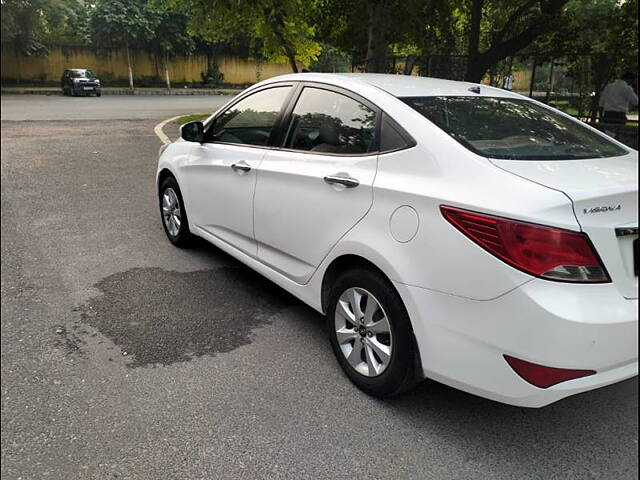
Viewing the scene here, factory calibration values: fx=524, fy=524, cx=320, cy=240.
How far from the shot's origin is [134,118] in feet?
50.6

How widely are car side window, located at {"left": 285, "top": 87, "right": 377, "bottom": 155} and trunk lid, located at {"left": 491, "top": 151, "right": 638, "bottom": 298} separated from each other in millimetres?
836

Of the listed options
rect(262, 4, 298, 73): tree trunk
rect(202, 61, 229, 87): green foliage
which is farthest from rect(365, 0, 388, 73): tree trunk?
rect(202, 61, 229, 87): green foliage

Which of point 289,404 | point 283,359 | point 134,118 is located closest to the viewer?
point 289,404

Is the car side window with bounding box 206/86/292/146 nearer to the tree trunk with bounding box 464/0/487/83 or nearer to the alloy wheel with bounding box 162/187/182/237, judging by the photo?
the alloy wheel with bounding box 162/187/182/237

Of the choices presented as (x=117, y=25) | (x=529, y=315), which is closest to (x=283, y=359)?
(x=529, y=315)

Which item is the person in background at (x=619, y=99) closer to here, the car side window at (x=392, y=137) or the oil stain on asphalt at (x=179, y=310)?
the oil stain on asphalt at (x=179, y=310)

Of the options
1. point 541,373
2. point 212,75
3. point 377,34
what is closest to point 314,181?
point 541,373

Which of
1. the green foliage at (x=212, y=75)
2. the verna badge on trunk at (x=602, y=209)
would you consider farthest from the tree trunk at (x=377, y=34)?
the green foliage at (x=212, y=75)

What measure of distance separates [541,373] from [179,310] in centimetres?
246

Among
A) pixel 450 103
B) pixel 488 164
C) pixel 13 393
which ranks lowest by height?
pixel 13 393

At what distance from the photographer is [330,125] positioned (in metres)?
3.10

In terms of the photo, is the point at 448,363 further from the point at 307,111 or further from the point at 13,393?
the point at 307,111

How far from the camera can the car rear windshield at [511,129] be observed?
2.41 meters

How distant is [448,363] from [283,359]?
117 cm
